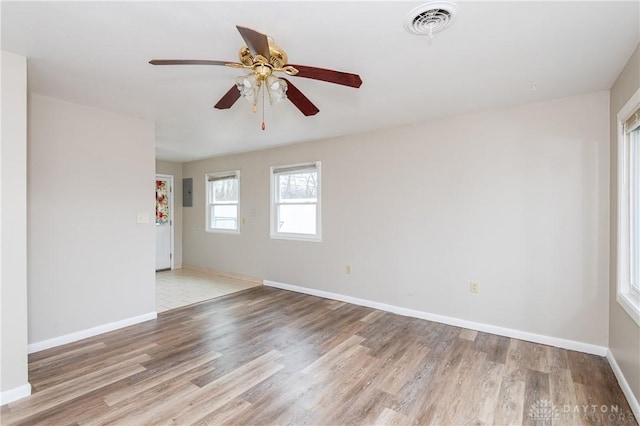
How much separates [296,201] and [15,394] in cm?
354

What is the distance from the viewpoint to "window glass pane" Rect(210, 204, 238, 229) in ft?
19.1

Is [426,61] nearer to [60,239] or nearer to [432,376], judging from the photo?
[432,376]

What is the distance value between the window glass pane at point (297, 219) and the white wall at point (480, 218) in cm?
26

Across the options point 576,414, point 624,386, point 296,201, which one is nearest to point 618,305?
point 624,386

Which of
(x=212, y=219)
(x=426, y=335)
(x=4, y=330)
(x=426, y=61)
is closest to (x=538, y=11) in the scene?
(x=426, y=61)

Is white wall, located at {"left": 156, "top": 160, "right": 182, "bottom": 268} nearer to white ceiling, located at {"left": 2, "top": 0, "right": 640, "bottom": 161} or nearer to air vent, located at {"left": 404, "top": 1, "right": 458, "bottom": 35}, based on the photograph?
white ceiling, located at {"left": 2, "top": 0, "right": 640, "bottom": 161}

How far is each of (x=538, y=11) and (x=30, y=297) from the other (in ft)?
14.1

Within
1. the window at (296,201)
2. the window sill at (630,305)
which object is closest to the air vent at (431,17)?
the window sill at (630,305)

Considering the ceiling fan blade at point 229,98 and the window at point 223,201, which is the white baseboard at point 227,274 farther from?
the ceiling fan blade at point 229,98

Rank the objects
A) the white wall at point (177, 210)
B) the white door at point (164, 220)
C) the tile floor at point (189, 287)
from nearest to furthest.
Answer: the tile floor at point (189, 287) → the white door at point (164, 220) → the white wall at point (177, 210)

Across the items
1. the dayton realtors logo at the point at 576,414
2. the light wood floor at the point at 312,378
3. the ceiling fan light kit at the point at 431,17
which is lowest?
the dayton realtors logo at the point at 576,414

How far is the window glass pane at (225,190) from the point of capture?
5816 millimetres

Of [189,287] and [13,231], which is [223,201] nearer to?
[189,287]

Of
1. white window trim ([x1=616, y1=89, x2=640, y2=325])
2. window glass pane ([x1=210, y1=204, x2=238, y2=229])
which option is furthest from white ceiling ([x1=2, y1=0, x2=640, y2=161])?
window glass pane ([x1=210, y1=204, x2=238, y2=229])
